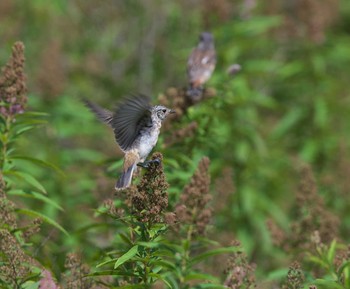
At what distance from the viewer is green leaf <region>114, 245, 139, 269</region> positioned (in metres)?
5.00

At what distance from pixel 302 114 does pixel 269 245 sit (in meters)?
2.06

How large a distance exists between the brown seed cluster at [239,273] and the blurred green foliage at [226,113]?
54.3 inches

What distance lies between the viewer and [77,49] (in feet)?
48.1

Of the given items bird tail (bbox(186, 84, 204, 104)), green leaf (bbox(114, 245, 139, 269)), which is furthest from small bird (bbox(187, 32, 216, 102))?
green leaf (bbox(114, 245, 139, 269))

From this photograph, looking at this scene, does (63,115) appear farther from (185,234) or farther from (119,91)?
(185,234)

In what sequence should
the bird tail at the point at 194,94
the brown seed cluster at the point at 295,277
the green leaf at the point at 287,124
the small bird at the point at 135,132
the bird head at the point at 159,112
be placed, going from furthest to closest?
the green leaf at the point at 287,124, the bird tail at the point at 194,94, the bird head at the point at 159,112, the small bird at the point at 135,132, the brown seed cluster at the point at 295,277

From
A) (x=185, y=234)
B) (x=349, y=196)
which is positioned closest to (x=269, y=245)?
(x=349, y=196)

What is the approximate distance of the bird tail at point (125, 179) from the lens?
5652 millimetres

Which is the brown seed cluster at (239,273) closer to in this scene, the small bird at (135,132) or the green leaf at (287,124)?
the small bird at (135,132)

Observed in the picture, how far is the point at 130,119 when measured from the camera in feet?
19.1

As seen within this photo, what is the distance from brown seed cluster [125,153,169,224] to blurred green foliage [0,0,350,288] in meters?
1.84

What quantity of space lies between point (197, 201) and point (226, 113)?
342cm

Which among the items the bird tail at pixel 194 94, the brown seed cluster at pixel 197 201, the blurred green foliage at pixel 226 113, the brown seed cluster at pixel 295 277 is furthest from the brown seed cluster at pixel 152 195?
the bird tail at pixel 194 94

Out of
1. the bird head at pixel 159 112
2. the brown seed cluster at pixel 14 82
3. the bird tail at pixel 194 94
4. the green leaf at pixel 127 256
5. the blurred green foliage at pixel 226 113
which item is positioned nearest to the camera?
the green leaf at pixel 127 256
